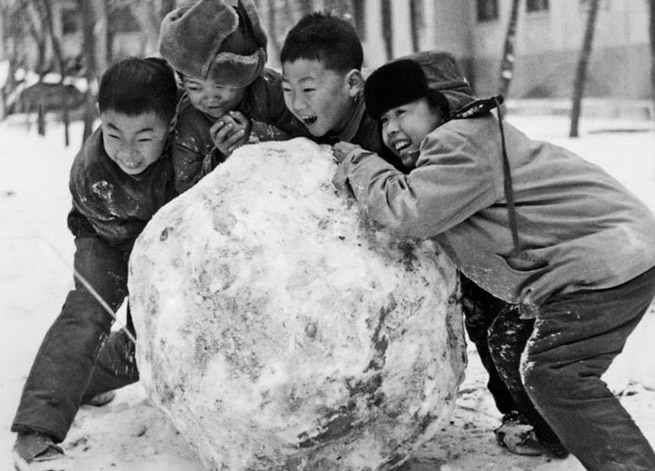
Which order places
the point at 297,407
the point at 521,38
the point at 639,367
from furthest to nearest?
the point at 521,38 → the point at 639,367 → the point at 297,407

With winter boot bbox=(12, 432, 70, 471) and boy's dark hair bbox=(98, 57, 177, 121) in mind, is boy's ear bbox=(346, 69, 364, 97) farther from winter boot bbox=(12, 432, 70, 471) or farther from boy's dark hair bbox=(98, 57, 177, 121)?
winter boot bbox=(12, 432, 70, 471)

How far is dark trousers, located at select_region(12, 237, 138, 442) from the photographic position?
2447 millimetres

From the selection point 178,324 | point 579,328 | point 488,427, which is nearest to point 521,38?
point 488,427

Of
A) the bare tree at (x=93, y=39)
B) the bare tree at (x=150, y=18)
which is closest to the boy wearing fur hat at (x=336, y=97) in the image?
the bare tree at (x=150, y=18)

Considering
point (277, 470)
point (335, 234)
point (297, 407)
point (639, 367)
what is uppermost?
point (335, 234)

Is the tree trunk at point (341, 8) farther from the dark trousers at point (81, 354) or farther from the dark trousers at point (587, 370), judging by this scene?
the dark trousers at point (587, 370)

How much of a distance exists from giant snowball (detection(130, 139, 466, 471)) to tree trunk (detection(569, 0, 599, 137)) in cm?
245

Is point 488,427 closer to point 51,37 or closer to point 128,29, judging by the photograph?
point 128,29

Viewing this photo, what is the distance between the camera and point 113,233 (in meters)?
2.70

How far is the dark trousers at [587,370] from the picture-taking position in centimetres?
198

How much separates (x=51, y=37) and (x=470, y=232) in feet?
12.6

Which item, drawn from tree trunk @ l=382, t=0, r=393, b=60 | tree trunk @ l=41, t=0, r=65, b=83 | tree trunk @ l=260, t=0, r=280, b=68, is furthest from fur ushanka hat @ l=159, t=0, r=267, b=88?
tree trunk @ l=41, t=0, r=65, b=83

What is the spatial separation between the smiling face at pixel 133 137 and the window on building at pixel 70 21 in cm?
292

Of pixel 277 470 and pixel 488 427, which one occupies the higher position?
pixel 277 470
